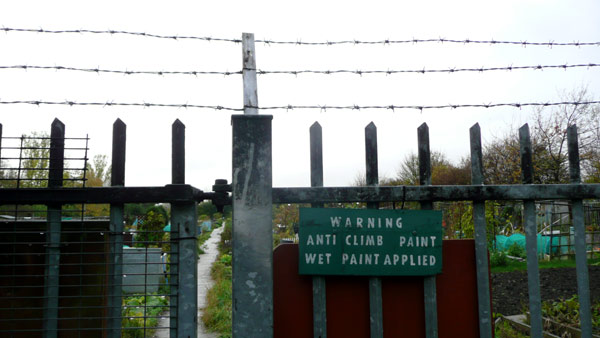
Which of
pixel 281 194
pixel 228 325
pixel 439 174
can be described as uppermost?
pixel 439 174

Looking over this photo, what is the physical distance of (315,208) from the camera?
2.63 metres

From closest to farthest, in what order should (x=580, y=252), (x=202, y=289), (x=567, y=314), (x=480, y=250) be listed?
(x=480, y=250) < (x=580, y=252) < (x=567, y=314) < (x=202, y=289)

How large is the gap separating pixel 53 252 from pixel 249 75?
161cm

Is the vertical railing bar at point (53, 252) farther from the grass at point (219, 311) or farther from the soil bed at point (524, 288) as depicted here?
the soil bed at point (524, 288)

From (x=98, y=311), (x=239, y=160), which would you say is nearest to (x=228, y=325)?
(x=98, y=311)

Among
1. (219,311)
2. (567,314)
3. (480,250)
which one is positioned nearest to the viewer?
(480,250)

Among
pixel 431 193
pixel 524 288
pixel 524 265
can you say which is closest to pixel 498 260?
pixel 524 265

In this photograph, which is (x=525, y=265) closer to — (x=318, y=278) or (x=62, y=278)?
(x=318, y=278)

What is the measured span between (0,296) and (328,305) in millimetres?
1982

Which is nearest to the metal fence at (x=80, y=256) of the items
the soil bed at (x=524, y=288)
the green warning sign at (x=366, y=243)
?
the green warning sign at (x=366, y=243)

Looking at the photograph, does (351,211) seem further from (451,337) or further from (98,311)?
(98,311)

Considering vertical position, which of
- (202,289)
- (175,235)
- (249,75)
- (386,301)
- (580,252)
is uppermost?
(249,75)

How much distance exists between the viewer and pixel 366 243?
2.65m

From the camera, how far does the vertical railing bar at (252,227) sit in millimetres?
2496
